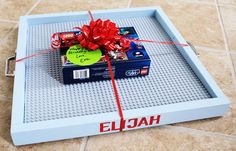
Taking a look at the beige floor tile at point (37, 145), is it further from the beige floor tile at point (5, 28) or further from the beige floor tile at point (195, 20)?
the beige floor tile at point (195, 20)

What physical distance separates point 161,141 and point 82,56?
0.25m

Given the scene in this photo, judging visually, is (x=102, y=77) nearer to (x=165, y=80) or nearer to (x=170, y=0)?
(x=165, y=80)

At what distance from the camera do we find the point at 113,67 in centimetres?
67

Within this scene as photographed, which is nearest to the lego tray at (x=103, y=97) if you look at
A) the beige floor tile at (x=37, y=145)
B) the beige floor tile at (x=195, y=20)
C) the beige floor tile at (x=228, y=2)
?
the beige floor tile at (x=37, y=145)

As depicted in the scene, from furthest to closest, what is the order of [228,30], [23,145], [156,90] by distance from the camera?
[228,30]
[156,90]
[23,145]

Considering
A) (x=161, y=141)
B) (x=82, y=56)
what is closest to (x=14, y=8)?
(x=82, y=56)

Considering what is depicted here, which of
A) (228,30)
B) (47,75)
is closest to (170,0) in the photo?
(228,30)

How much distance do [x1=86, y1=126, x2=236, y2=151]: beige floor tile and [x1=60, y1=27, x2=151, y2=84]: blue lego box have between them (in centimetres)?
14

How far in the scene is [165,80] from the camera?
2.35 ft

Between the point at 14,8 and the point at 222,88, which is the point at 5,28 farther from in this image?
the point at 222,88

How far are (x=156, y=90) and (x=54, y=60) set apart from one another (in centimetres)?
27

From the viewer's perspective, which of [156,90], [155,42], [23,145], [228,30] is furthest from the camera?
[228,30]

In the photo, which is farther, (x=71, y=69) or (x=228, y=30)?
(x=228, y=30)

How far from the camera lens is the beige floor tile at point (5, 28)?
91cm
